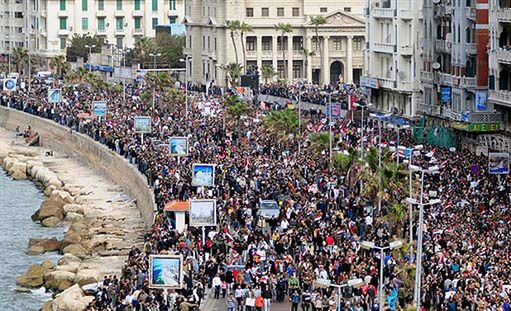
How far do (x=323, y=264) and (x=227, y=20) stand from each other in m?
106

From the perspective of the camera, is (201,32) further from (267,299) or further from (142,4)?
(267,299)

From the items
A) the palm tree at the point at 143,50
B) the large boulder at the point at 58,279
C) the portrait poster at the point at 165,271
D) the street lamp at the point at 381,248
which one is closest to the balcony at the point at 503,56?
the large boulder at the point at 58,279

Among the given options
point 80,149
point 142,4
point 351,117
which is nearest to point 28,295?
point 351,117

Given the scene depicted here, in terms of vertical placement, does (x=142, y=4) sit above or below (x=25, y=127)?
above

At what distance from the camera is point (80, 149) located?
11888 cm

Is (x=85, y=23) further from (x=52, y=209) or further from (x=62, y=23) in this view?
(x=52, y=209)

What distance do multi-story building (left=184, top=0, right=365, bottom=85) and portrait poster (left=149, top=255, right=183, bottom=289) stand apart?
107 m

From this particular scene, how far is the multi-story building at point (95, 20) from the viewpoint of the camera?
196 metres

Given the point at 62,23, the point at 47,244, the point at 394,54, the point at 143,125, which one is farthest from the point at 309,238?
the point at 62,23

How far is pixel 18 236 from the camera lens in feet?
290

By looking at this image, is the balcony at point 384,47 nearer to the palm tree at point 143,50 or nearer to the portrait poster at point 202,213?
the portrait poster at point 202,213

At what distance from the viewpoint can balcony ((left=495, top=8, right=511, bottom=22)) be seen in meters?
83.8

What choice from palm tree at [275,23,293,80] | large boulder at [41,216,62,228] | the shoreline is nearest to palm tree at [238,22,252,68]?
palm tree at [275,23,293,80]

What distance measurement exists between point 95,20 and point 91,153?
85.5 meters
